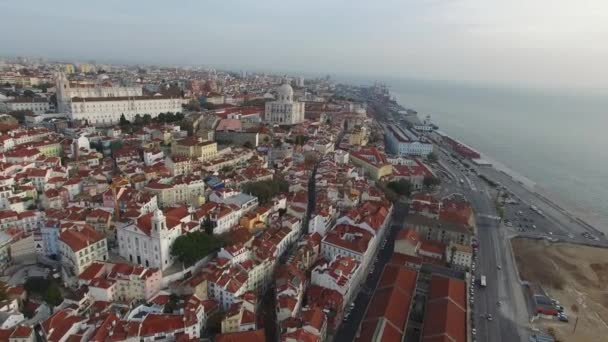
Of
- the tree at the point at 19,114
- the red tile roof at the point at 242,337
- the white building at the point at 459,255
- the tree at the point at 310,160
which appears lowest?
the white building at the point at 459,255

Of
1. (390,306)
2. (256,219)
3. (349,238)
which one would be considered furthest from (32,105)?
(390,306)

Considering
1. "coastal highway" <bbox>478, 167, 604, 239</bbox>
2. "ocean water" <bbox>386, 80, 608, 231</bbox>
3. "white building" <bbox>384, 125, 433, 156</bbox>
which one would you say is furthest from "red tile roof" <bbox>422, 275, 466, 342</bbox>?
"white building" <bbox>384, 125, 433, 156</bbox>

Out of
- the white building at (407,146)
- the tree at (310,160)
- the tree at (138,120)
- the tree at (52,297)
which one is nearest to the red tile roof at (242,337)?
the tree at (52,297)

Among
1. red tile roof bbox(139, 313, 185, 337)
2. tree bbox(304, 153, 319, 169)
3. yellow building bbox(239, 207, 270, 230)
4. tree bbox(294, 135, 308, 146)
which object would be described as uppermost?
tree bbox(294, 135, 308, 146)

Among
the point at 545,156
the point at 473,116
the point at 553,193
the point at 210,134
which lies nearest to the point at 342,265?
the point at 210,134

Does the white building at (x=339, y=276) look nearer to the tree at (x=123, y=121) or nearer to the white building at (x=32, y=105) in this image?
the tree at (x=123, y=121)

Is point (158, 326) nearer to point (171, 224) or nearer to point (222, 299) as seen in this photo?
point (222, 299)

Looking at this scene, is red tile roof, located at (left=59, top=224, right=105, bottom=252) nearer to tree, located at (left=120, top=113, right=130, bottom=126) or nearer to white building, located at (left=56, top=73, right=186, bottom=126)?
tree, located at (left=120, top=113, right=130, bottom=126)
